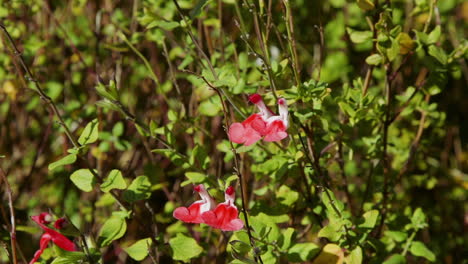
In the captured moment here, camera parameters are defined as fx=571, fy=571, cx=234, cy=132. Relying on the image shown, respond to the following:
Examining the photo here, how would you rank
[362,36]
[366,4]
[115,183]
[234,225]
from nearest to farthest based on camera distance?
[234,225] < [115,183] < [366,4] < [362,36]

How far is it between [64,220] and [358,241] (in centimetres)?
63

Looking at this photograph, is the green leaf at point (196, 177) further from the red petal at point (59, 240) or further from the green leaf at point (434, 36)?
the green leaf at point (434, 36)

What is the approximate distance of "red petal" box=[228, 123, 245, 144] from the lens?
3.65 feet

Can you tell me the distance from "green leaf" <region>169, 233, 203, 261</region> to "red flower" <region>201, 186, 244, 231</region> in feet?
0.67

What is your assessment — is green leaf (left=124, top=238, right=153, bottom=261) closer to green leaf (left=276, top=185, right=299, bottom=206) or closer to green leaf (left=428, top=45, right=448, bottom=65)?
green leaf (left=276, top=185, right=299, bottom=206)

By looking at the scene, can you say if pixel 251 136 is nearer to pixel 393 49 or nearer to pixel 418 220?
pixel 393 49

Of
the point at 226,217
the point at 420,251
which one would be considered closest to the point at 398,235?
the point at 420,251

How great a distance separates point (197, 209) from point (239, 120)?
39 centimetres

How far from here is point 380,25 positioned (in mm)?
1316

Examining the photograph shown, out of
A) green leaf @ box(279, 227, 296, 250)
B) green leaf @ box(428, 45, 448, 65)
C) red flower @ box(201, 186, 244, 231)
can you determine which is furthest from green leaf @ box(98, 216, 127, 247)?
green leaf @ box(428, 45, 448, 65)

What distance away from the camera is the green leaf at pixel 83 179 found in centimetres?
123

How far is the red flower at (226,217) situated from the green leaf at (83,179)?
0.29 metres

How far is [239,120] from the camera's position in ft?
4.87

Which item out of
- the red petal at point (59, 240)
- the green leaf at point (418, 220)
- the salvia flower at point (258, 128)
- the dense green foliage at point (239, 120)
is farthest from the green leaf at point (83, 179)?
the green leaf at point (418, 220)
